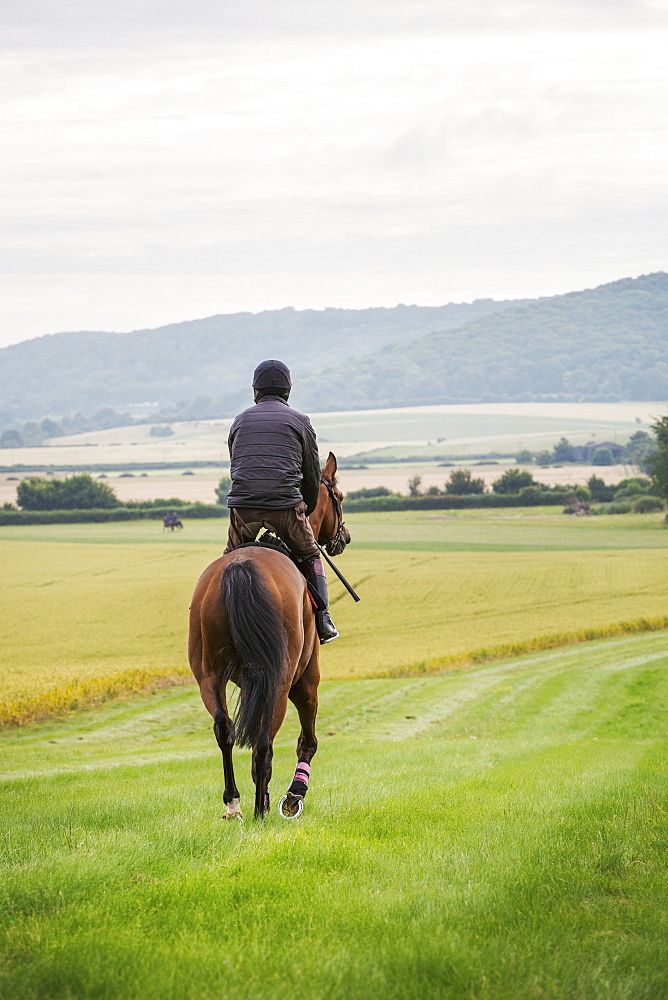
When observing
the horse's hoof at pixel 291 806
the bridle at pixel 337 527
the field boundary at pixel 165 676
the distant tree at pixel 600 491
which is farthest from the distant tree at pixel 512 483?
the horse's hoof at pixel 291 806

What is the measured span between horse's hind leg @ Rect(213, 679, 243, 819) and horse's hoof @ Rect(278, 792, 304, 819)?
45 cm

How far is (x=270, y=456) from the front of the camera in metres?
9.07

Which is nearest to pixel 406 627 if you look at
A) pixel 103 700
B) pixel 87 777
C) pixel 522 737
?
pixel 103 700

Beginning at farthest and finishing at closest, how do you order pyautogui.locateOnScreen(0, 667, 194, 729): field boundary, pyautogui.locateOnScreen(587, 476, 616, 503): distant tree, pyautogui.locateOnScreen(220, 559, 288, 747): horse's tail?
pyautogui.locateOnScreen(587, 476, 616, 503): distant tree < pyautogui.locateOnScreen(0, 667, 194, 729): field boundary < pyautogui.locateOnScreen(220, 559, 288, 747): horse's tail

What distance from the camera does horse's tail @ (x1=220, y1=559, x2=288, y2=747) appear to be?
7.84 m

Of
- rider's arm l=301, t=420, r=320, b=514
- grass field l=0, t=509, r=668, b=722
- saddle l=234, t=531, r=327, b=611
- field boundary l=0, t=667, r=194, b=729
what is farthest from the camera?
grass field l=0, t=509, r=668, b=722

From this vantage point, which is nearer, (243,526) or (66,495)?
(243,526)

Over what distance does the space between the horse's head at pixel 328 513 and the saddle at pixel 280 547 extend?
1.00 m

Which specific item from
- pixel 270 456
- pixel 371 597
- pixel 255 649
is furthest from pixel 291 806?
pixel 371 597

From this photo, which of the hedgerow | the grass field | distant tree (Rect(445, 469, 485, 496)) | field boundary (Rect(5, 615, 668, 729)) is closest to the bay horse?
field boundary (Rect(5, 615, 668, 729))

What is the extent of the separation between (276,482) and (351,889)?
4361 mm

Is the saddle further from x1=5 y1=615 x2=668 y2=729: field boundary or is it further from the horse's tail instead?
x1=5 y1=615 x2=668 y2=729: field boundary

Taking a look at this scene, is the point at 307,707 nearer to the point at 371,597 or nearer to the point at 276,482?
the point at 276,482

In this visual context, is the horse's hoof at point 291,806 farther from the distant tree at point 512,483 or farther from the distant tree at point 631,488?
the distant tree at point 512,483
